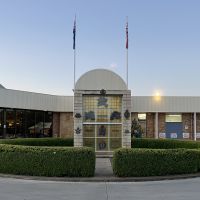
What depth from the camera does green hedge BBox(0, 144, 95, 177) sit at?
13688 millimetres

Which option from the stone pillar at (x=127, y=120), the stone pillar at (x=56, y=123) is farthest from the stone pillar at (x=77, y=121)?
the stone pillar at (x=56, y=123)

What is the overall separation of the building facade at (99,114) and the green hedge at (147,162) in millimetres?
6444

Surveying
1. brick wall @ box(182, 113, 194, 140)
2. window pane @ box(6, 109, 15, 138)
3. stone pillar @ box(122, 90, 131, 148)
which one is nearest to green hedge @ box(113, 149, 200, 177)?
stone pillar @ box(122, 90, 131, 148)

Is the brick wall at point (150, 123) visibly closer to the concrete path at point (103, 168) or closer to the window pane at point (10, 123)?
the window pane at point (10, 123)

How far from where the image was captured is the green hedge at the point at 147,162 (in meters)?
13.8

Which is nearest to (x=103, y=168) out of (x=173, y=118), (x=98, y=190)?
(x=98, y=190)

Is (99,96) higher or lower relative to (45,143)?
higher

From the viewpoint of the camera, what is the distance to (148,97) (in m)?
31.8

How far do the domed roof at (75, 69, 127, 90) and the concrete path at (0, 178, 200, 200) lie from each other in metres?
8.22

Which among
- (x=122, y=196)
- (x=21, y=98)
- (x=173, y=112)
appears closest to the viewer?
(x=122, y=196)

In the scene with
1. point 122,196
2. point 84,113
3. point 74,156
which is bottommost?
point 122,196

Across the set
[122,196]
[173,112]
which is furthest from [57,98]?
[122,196]

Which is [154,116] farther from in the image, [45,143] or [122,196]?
[122,196]

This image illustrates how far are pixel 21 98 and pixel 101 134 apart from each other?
32.9ft
